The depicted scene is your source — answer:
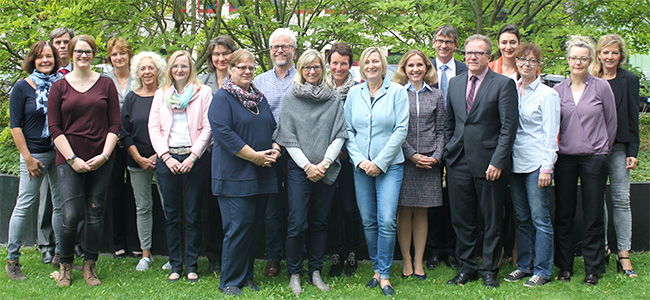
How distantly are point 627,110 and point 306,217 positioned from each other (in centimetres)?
300

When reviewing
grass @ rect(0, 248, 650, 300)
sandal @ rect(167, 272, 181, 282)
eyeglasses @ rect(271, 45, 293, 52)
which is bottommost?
grass @ rect(0, 248, 650, 300)

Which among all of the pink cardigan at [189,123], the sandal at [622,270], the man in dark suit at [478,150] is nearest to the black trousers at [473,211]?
the man in dark suit at [478,150]

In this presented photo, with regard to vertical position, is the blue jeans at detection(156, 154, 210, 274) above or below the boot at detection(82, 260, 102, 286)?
above

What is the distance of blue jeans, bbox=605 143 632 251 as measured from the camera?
497cm

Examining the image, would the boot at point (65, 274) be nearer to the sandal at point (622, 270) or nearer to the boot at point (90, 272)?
the boot at point (90, 272)

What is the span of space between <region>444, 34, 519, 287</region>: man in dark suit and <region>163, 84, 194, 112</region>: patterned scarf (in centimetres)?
226

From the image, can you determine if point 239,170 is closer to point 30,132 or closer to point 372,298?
point 372,298

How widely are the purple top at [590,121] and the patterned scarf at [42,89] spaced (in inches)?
177

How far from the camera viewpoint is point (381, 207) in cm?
472

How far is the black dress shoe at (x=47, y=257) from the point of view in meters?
5.46

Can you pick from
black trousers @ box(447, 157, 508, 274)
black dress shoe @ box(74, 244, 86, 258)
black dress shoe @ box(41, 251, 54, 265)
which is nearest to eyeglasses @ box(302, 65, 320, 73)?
black trousers @ box(447, 157, 508, 274)

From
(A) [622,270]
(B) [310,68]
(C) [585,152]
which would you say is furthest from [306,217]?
(A) [622,270]

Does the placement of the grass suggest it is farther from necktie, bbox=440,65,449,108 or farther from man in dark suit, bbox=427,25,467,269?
necktie, bbox=440,65,449,108

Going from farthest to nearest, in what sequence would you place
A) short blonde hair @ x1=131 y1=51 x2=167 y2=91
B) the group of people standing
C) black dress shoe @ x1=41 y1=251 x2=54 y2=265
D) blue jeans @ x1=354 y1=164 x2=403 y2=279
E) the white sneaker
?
black dress shoe @ x1=41 y1=251 x2=54 y2=265, the white sneaker, short blonde hair @ x1=131 y1=51 x2=167 y2=91, blue jeans @ x1=354 y1=164 x2=403 y2=279, the group of people standing
